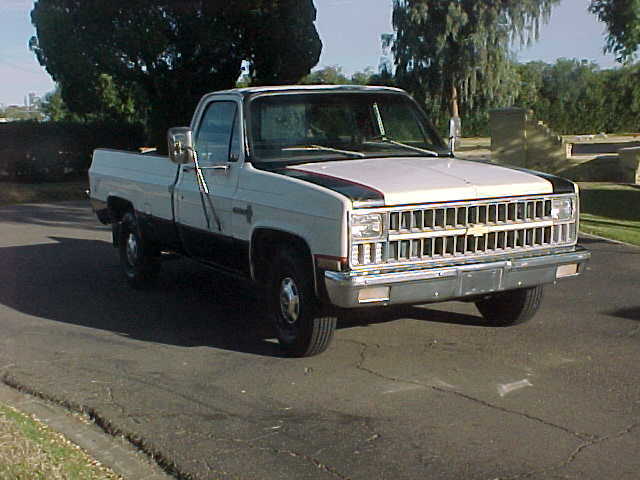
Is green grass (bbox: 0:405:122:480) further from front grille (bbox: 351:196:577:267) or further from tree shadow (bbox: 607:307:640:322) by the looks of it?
tree shadow (bbox: 607:307:640:322)

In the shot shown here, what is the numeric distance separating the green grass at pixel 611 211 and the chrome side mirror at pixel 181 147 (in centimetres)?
697

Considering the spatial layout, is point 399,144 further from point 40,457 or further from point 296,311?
point 40,457

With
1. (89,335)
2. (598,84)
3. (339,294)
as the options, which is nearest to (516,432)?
(339,294)

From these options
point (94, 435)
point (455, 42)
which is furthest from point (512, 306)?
point (455, 42)

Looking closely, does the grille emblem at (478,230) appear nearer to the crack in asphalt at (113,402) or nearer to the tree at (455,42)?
the crack in asphalt at (113,402)

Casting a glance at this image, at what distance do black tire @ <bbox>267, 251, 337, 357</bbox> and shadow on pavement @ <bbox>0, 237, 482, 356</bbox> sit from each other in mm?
333

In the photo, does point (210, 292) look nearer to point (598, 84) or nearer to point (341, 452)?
point (341, 452)

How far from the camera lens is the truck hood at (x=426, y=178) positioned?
20.3ft

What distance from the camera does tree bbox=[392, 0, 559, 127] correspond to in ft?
110

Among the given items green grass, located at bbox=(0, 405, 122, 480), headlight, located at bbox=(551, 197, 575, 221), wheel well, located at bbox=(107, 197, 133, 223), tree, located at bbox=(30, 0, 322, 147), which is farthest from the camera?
tree, located at bbox=(30, 0, 322, 147)

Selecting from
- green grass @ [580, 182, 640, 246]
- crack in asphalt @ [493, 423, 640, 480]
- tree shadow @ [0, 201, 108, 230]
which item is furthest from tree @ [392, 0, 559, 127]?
crack in asphalt @ [493, 423, 640, 480]

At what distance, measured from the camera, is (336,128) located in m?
7.79

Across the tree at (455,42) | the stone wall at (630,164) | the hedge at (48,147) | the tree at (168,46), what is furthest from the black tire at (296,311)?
the tree at (455,42)

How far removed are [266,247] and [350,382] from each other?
1.43m
